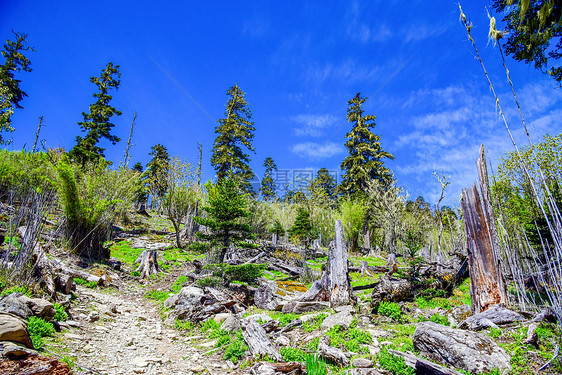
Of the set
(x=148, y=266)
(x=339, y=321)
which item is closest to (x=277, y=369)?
(x=339, y=321)

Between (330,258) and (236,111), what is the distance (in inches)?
968

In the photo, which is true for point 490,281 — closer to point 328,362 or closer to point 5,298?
point 328,362

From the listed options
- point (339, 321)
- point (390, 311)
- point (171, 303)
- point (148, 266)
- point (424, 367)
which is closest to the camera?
point (424, 367)

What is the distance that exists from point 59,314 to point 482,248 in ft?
30.0

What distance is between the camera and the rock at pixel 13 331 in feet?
10.2

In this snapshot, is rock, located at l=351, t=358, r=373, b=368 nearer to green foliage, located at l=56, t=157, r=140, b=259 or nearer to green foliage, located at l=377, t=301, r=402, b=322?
green foliage, located at l=377, t=301, r=402, b=322

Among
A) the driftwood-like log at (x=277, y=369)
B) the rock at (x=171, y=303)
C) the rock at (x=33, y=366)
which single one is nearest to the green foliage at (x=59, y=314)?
the rock at (x=33, y=366)

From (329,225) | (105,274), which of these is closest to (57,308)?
(105,274)

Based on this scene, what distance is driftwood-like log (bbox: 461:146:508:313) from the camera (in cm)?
569

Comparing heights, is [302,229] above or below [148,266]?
above

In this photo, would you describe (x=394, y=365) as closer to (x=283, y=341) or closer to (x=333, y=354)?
(x=333, y=354)

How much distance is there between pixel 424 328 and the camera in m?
4.18

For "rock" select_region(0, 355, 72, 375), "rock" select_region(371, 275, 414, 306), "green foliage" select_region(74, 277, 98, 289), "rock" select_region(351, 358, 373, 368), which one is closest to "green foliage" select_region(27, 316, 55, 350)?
"rock" select_region(0, 355, 72, 375)

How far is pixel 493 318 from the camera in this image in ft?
15.8
